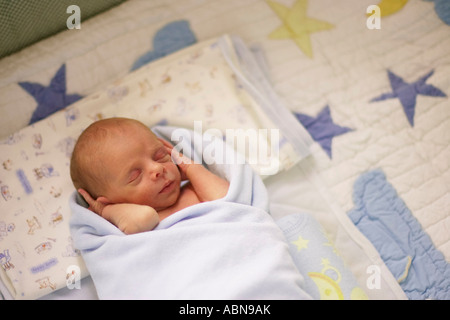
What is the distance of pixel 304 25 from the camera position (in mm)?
1443

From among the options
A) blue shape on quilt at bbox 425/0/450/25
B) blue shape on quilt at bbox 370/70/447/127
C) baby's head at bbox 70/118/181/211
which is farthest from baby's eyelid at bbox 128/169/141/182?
blue shape on quilt at bbox 425/0/450/25

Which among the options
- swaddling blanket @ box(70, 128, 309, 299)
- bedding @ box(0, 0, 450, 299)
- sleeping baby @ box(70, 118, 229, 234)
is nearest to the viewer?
swaddling blanket @ box(70, 128, 309, 299)

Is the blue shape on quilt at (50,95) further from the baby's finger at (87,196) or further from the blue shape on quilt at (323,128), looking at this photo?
the blue shape on quilt at (323,128)

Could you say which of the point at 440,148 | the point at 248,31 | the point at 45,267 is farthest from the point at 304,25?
the point at 45,267

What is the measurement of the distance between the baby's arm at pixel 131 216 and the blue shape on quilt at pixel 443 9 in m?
1.12

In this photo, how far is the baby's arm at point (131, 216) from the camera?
1017mm

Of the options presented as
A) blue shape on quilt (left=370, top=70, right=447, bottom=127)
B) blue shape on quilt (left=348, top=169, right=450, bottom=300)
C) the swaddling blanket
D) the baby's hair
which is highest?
the baby's hair

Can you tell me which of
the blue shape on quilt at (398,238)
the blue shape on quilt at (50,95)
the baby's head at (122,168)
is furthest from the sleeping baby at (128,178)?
the blue shape on quilt at (398,238)

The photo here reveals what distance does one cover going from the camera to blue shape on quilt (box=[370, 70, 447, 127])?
1305mm

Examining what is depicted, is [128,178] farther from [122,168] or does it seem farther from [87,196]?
[87,196]

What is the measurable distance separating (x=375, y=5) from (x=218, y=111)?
66cm

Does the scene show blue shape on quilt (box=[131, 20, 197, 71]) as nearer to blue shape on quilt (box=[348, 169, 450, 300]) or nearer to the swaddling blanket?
the swaddling blanket

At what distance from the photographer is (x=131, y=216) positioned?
3.36 ft

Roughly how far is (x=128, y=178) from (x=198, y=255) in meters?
0.27
